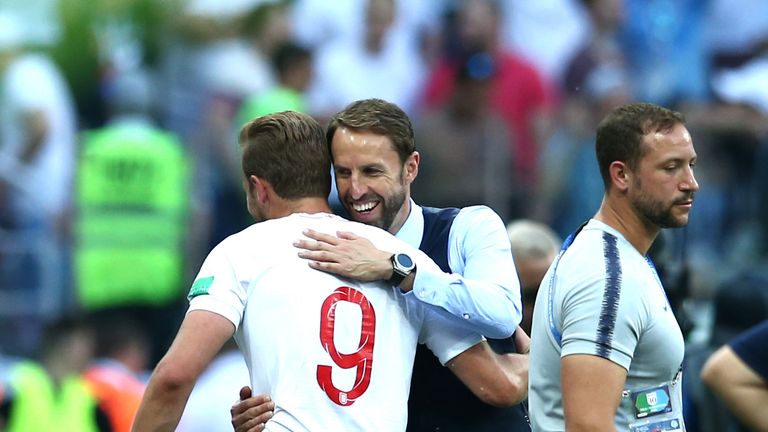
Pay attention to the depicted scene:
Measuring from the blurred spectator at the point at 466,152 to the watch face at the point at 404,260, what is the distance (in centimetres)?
562

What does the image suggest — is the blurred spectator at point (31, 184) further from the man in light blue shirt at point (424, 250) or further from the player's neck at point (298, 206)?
the player's neck at point (298, 206)

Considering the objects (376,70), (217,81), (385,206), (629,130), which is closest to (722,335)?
(629,130)

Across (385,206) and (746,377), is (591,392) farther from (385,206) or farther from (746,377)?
(746,377)

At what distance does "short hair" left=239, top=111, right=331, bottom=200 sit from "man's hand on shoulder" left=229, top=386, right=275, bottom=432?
0.60 m

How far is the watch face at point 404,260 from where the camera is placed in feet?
13.2

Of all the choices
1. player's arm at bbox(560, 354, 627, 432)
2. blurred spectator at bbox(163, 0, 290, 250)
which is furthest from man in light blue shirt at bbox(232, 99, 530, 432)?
blurred spectator at bbox(163, 0, 290, 250)

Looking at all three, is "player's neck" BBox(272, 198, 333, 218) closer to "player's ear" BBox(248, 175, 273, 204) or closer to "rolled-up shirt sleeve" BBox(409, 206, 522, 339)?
"player's ear" BBox(248, 175, 273, 204)

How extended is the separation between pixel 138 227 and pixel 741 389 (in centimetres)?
563

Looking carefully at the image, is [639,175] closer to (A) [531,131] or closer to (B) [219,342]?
(B) [219,342]

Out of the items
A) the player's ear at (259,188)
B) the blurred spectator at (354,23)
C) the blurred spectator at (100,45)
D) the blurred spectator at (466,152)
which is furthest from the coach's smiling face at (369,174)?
the blurred spectator at (100,45)

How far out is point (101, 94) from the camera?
11.2 metres

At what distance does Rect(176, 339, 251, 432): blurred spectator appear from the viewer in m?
8.43

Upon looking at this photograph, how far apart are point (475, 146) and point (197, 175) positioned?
81.4 inches

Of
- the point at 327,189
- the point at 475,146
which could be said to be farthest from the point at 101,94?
the point at 327,189
